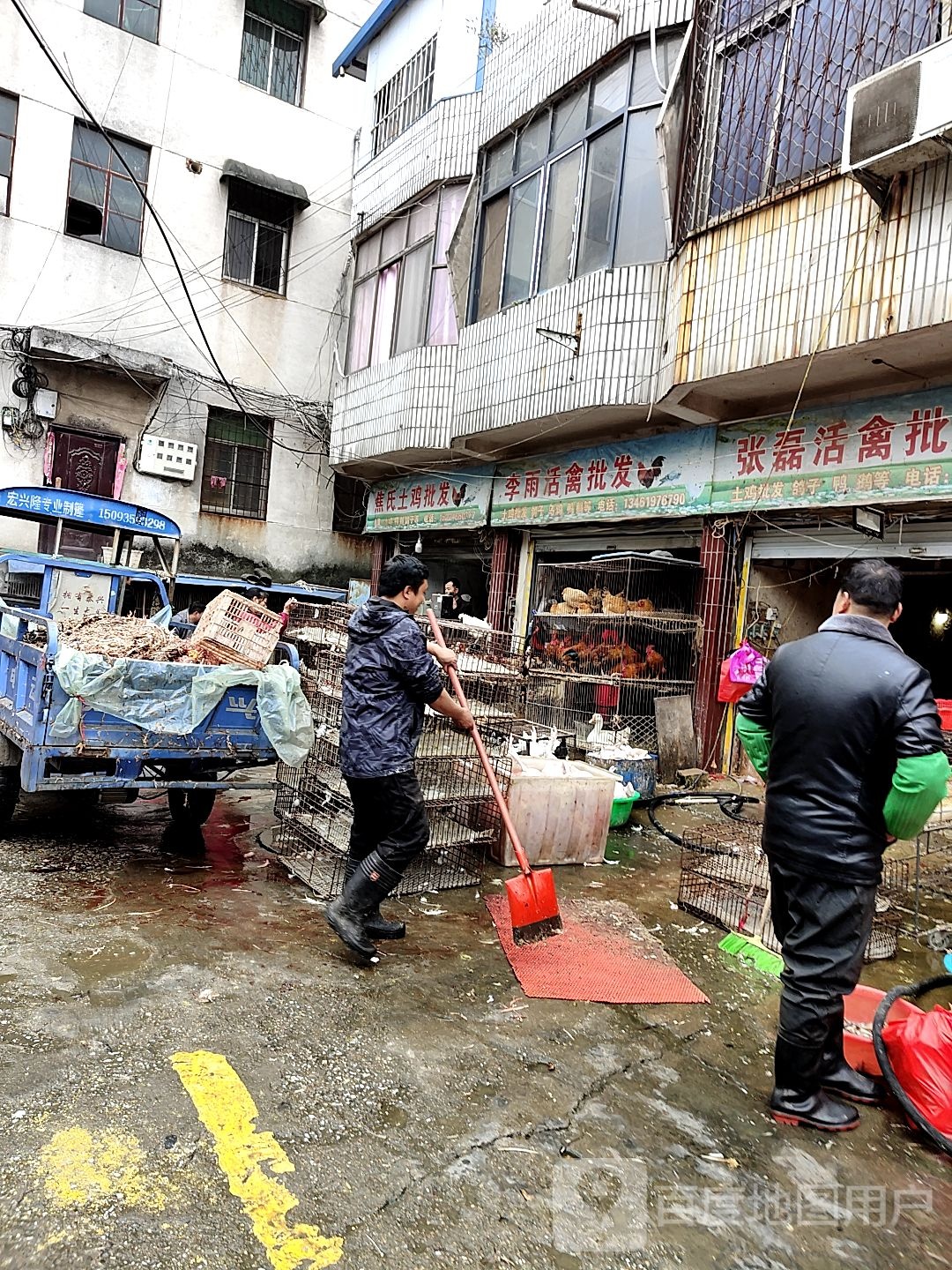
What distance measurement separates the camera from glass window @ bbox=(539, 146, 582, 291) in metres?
9.84

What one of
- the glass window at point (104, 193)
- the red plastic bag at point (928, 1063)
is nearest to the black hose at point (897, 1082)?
the red plastic bag at point (928, 1063)

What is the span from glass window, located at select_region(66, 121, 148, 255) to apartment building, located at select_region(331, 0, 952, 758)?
18.1ft

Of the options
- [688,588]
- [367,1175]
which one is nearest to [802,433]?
[688,588]

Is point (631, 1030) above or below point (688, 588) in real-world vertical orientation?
below

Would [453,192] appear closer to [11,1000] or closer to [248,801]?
[248,801]

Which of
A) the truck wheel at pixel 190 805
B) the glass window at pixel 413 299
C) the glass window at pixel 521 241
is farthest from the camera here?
the glass window at pixel 413 299

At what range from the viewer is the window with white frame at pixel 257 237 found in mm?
16219

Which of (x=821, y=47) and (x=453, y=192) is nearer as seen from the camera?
(x=821, y=47)

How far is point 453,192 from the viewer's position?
12211mm

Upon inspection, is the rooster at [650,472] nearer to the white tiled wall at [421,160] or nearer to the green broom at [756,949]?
the white tiled wall at [421,160]

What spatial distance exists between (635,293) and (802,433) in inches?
97.6

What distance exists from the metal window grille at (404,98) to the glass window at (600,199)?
506 cm

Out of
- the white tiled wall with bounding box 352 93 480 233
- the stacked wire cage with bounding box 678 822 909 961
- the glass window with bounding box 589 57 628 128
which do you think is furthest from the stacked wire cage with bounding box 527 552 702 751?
the white tiled wall with bounding box 352 93 480 233

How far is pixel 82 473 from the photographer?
14.7 metres
